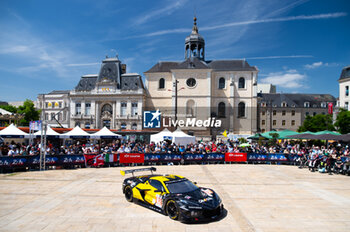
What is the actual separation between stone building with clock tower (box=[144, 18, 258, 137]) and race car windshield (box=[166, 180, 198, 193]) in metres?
42.3

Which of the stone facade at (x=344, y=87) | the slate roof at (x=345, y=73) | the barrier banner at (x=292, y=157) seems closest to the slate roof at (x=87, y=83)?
the barrier banner at (x=292, y=157)

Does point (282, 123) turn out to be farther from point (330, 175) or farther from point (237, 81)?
point (330, 175)

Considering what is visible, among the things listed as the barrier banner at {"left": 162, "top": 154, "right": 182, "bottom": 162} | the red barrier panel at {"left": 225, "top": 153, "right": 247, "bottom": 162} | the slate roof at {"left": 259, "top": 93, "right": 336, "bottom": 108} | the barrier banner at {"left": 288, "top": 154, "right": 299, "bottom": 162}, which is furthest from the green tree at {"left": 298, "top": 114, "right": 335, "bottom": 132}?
the barrier banner at {"left": 162, "top": 154, "right": 182, "bottom": 162}

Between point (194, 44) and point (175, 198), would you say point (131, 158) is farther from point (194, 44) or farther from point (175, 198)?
point (194, 44)

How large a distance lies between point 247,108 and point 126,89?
2619cm

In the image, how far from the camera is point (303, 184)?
48.0 feet

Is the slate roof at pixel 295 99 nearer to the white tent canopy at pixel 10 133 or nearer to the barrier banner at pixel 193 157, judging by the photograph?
the barrier banner at pixel 193 157

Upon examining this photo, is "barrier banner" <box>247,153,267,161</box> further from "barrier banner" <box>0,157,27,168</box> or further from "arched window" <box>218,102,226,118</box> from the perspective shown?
"arched window" <box>218,102,226,118</box>

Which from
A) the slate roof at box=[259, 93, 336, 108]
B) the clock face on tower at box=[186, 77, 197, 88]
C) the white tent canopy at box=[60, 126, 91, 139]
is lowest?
the white tent canopy at box=[60, 126, 91, 139]

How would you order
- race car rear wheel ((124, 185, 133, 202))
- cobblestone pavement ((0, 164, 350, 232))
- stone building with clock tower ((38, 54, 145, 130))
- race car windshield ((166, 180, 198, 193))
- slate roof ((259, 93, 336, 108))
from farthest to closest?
slate roof ((259, 93, 336, 108)) → stone building with clock tower ((38, 54, 145, 130)) → race car rear wheel ((124, 185, 133, 202)) → race car windshield ((166, 180, 198, 193)) → cobblestone pavement ((0, 164, 350, 232))

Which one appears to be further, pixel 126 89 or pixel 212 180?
pixel 126 89

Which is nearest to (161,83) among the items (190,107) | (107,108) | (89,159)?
(190,107)

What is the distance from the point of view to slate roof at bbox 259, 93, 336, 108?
235ft

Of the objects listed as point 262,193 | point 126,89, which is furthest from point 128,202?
point 126,89
